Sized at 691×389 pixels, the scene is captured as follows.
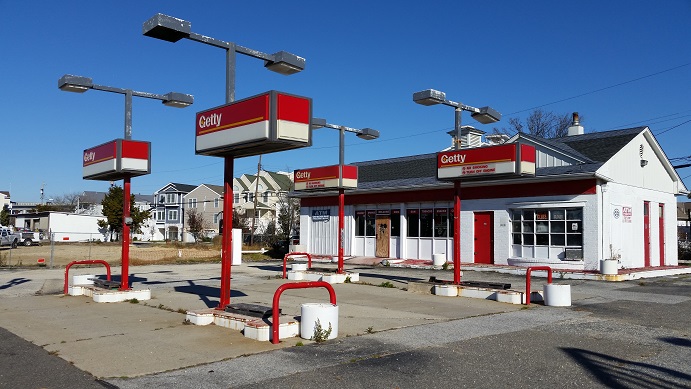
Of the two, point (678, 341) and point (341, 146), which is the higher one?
point (341, 146)

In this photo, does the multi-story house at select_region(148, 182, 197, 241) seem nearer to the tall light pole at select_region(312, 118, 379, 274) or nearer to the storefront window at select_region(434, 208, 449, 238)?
the storefront window at select_region(434, 208, 449, 238)

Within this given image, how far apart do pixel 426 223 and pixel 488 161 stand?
46.8ft

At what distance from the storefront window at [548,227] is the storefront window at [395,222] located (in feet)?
22.8

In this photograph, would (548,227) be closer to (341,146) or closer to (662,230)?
(662,230)

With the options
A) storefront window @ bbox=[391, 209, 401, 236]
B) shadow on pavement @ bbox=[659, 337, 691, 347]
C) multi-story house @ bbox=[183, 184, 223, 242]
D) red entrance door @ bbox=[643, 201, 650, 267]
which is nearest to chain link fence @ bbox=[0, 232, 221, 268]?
storefront window @ bbox=[391, 209, 401, 236]

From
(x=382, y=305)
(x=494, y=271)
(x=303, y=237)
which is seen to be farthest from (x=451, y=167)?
(x=303, y=237)

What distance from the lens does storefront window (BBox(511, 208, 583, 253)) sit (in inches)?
896

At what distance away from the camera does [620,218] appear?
23.2 m


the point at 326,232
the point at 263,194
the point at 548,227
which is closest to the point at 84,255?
the point at 326,232

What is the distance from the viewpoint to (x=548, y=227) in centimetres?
2367

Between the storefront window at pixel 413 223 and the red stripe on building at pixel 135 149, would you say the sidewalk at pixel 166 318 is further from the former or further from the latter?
the storefront window at pixel 413 223

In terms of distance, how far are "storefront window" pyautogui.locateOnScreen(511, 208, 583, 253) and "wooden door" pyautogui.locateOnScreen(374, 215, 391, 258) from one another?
7.71 metres

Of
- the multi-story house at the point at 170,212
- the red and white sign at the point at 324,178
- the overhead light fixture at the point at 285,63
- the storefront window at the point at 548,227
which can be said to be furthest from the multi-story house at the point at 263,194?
the overhead light fixture at the point at 285,63

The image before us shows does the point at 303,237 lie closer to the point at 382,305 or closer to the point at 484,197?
the point at 484,197
